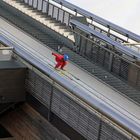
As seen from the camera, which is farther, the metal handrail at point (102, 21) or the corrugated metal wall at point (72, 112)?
the metal handrail at point (102, 21)

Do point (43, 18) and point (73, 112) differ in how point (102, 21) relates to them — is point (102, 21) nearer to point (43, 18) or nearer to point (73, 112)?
point (43, 18)

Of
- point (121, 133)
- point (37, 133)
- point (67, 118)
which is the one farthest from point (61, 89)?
point (121, 133)

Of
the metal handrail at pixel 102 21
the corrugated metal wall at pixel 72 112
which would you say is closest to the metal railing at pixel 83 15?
the metal handrail at pixel 102 21

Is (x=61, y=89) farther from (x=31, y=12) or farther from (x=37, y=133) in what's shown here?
(x=31, y=12)

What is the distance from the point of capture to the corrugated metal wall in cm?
Answer: 1057

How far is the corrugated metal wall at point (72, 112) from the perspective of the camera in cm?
1057

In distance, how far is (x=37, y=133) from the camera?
42.2 feet

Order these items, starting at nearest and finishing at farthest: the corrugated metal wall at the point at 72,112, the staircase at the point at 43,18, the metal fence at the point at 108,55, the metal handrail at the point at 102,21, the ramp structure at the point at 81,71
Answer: the corrugated metal wall at the point at 72,112 < the ramp structure at the point at 81,71 < the metal fence at the point at 108,55 < the metal handrail at the point at 102,21 < the staircase at the point at 43,18

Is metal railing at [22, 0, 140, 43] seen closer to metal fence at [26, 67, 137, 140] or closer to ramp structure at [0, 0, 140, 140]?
ramp structure at [0, 0, 140, 140]

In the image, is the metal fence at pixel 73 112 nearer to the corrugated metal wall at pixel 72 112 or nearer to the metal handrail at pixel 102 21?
the corrugated metal wall at pixel 72 112

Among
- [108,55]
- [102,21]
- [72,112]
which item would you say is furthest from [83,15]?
[72,112]

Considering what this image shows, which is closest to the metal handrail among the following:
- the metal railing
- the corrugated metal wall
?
the metal railing

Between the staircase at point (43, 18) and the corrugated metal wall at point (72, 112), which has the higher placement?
the corrugated metal wall at point (72, 112)

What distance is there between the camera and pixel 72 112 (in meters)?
11.7
